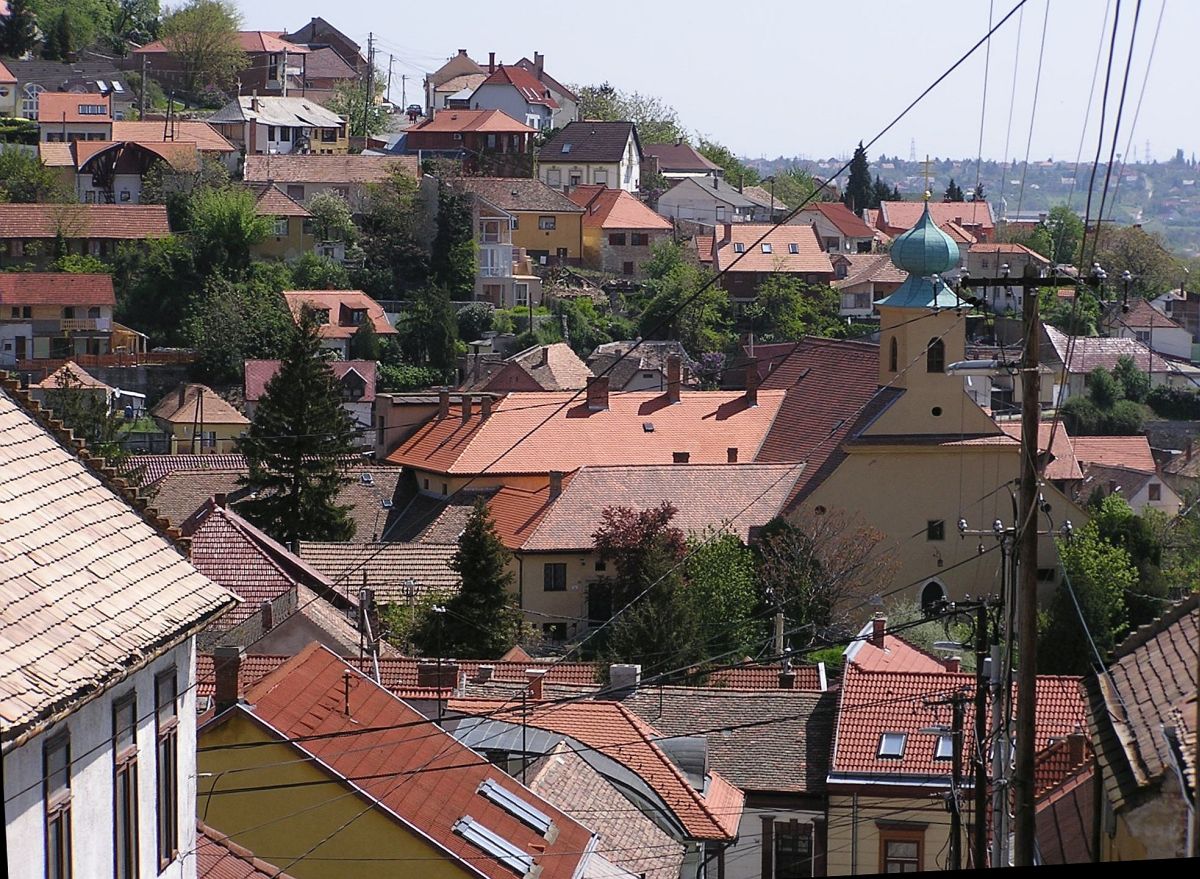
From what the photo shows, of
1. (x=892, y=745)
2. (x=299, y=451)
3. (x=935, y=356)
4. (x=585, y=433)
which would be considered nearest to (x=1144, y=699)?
(x=892, y=745)

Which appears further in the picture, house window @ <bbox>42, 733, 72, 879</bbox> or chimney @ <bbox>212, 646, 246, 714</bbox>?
chimney @ <bbox>212, 646, 246, 714</bbox>

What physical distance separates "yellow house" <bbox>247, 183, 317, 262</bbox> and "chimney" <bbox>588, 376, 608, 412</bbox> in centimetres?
488

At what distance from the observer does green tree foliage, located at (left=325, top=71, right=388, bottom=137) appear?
712 inches

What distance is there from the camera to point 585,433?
18.4m

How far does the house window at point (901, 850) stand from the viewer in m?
6.66

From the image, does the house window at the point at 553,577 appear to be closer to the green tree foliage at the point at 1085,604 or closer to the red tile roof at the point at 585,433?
the red tile roof at the point at 585,433

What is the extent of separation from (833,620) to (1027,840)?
7.35 m

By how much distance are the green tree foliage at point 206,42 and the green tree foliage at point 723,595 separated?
7.24m

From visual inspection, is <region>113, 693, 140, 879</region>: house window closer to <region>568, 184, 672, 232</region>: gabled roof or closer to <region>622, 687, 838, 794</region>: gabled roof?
<region>622, 687, 838, 794</region>: gabled roof

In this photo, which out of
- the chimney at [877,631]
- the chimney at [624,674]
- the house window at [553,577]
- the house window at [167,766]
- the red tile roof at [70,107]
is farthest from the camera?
the red tile roof at [70,107]

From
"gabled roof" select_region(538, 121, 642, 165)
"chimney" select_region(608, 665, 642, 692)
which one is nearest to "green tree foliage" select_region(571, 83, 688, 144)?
"gabled roof" select_region(538, 121, 642, 165)

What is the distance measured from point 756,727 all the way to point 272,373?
855 cm

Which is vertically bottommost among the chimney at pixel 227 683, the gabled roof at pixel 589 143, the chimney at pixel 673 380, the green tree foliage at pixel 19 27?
the chimney at pixel 673 380

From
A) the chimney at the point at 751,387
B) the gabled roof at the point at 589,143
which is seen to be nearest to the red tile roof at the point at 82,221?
the gabled roof at the point at 589,143
